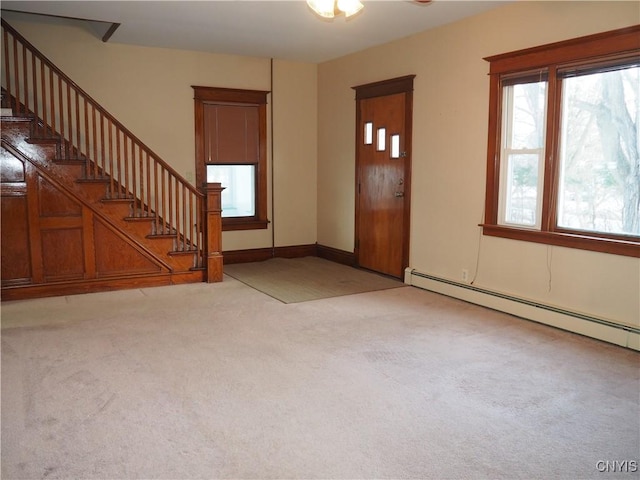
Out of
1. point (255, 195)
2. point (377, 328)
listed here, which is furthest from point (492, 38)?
point (255, 195)

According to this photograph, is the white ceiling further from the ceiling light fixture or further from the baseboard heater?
the baseboard heater

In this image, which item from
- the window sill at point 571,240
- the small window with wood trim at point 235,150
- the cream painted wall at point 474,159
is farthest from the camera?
the small window with wood trim at point 235,150

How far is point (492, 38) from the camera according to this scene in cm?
480

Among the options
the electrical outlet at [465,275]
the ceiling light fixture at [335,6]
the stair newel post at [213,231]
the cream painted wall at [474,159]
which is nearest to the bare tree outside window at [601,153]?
the cream painted wall at [474,159]

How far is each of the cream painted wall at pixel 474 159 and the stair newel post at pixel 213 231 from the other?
2.14m

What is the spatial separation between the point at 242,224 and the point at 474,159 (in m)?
3.38

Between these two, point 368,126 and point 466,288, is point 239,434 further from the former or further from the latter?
point 368,126

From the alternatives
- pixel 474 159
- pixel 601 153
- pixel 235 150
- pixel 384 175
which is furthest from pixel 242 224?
pixel 601 153

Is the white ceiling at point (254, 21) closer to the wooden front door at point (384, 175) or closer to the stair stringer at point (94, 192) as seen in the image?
the wooden front door at point (384, 175)

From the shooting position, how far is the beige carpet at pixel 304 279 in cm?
555

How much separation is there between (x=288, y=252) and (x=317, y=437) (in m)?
5.12

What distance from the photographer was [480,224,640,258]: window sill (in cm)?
383

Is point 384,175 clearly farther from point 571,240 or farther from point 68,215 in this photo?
point 68,215

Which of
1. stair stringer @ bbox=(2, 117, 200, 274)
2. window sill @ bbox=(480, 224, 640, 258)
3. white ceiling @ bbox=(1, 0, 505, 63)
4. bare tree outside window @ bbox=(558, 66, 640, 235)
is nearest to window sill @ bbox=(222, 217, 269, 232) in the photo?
stair stringer @ bbox=(2, 117, 200, 274)
